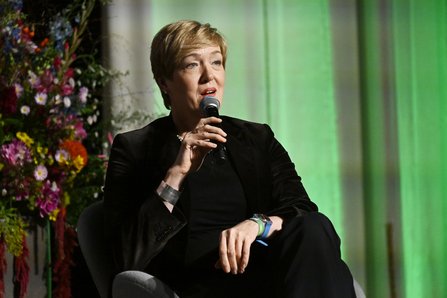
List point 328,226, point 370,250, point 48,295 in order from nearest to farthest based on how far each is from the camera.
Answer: point 328,226, point 48,295, point 370,250

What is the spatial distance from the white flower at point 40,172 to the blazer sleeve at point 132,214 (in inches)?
29.9

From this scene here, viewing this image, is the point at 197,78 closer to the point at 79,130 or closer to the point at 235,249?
the point at 235,249

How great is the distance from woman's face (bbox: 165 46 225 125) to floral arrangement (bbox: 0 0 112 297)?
2.90ft

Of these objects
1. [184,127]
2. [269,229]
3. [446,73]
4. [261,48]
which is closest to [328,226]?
[269,229]

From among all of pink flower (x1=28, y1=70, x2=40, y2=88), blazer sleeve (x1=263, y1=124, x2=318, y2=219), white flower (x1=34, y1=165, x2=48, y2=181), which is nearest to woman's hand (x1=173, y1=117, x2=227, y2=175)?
blazer sleeve (x1=263, y1=124, x2=318, y2=219)

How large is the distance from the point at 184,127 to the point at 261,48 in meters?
1.48

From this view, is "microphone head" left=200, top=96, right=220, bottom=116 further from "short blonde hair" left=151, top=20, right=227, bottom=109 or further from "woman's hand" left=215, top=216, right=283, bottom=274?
"woman's hand" left=215, top=216, right=283, bottom=274

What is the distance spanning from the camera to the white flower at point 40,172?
114 inches

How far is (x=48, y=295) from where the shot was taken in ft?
10.1

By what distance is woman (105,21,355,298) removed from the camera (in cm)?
195

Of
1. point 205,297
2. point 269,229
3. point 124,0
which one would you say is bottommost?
point 205,297

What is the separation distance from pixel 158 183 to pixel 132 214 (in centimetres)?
10

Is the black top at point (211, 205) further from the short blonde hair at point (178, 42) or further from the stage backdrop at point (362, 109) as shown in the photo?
the stage backdrop at point (362, 109)

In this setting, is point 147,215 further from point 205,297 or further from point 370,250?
point 370,250
